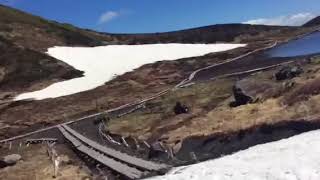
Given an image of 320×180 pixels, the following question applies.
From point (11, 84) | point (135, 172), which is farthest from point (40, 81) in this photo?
point (135, 172)

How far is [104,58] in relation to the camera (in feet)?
398

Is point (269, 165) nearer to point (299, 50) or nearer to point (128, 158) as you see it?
point (128, 158)

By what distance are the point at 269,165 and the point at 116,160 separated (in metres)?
14.0

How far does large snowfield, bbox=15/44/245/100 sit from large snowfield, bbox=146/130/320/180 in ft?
227

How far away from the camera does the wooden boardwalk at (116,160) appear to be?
89.1 ft

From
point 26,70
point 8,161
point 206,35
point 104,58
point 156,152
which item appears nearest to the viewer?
point 156,152

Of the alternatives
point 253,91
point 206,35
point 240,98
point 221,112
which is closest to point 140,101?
point 253,91

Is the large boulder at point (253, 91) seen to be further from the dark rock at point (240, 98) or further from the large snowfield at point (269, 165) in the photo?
the large snowfield at point (269, 165)

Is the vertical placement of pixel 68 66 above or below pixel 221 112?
above

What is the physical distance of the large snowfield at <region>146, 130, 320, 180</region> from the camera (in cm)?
1944

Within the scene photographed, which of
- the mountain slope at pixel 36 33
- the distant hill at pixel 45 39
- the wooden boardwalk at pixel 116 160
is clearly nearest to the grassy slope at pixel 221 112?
the wooden boardwalk at pixel 116 160

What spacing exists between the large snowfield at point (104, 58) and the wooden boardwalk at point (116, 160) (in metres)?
46.3

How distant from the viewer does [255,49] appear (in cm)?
11988

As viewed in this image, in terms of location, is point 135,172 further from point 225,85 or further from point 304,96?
point 225,85
